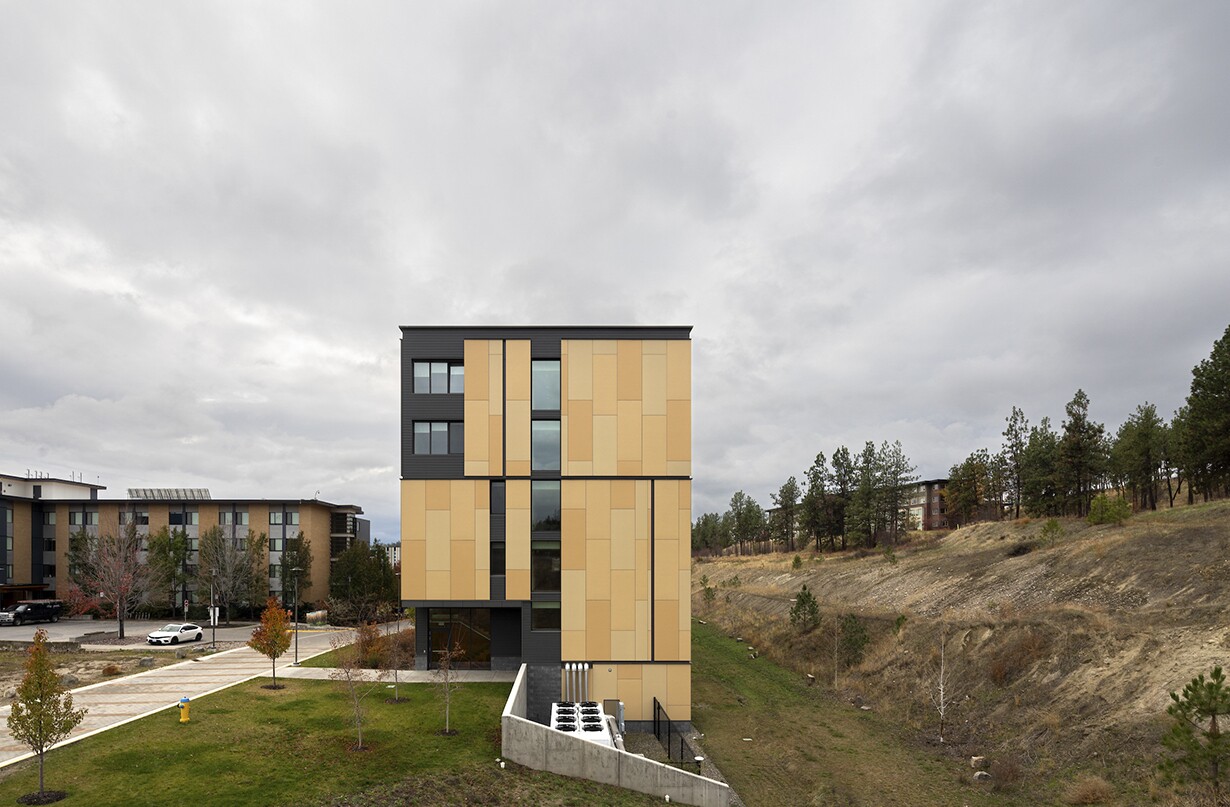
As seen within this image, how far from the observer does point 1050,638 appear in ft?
97.2

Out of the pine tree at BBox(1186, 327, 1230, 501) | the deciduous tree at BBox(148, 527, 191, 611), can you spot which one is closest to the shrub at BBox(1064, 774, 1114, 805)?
the pine tree at BBox(1186, 327, 1230, 501)

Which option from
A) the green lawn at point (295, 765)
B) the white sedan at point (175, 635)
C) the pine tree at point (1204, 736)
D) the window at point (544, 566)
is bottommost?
the white sedan at point (175, 635)

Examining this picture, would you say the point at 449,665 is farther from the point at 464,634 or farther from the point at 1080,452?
the point at 1080,452

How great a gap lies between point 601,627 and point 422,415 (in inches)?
501

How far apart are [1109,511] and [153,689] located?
5815 cm

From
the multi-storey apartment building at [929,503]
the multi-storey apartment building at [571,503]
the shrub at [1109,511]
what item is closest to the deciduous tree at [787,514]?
the multi-storey apartment building at [929,503]

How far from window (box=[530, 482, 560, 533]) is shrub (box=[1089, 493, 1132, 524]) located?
40.9 metres

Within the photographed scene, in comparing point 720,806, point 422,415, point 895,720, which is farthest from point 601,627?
point 895,720

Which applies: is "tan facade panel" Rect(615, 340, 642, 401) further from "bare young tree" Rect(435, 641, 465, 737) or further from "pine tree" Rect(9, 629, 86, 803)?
"pine tree" Rect(9, 629, 86, 803)

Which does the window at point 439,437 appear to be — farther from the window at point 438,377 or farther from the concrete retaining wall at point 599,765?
the concrete retaining wall at point 599,765

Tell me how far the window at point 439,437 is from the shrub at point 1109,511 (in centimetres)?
4509

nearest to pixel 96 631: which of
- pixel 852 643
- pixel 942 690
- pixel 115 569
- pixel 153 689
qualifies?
pixel 115 569

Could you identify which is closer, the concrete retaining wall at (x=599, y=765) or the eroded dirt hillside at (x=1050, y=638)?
the concrete retaining wall at (x=599, y=765)

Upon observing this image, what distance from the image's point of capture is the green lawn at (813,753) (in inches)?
870
